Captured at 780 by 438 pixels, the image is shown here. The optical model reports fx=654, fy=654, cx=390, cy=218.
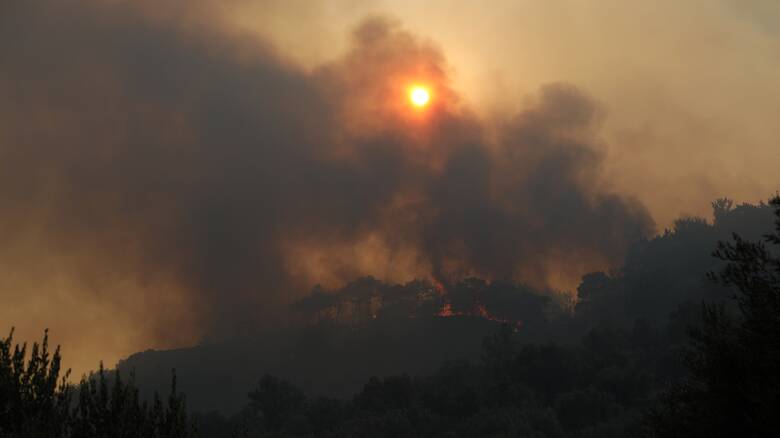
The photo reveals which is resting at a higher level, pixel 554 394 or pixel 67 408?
pixel 554 394

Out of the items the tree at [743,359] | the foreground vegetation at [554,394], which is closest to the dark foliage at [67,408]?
the foreground vegetation at [554,394]

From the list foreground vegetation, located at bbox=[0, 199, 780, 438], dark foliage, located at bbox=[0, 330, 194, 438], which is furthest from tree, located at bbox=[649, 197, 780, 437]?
dark foliage, located at bbox=[0, 330, 194, 438]

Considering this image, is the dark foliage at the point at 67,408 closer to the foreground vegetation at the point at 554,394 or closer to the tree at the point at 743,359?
the foreground vegetation at the point at 554,394

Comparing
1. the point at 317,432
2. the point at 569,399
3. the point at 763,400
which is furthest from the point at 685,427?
the point at 317,432

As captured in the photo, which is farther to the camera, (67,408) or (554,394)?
(554,394)

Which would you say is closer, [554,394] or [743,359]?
[743,359]

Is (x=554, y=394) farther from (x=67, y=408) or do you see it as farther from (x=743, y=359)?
(x=67, y=408)

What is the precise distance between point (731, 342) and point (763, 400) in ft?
15.7

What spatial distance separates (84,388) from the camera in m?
31.2

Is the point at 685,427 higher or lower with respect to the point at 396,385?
lower

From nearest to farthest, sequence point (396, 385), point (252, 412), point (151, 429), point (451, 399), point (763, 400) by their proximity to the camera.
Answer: point (763, 400), point (151, 429), point (451, 399), point (396, 385), point (252, 412)

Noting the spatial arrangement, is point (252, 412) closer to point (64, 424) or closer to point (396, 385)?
point (396, 385)

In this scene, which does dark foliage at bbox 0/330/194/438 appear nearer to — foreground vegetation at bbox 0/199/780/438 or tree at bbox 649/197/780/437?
foreground vegetation at bbox 0/199/780/438

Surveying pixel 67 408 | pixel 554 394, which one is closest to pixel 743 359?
pixel 67 408
